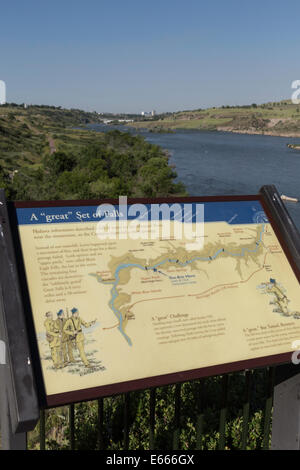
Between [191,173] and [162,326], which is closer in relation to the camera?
[162,326]

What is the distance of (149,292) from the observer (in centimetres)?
227

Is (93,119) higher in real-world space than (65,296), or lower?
higher

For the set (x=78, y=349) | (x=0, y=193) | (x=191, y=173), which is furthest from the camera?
(x=191, y=173)

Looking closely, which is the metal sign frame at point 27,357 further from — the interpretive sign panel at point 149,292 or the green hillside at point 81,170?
the green hillside at point 81,170

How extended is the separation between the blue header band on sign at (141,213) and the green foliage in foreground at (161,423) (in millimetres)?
1422

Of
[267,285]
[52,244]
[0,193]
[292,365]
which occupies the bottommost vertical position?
[292,365]

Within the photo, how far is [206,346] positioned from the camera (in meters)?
2.22

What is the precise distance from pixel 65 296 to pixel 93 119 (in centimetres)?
17461

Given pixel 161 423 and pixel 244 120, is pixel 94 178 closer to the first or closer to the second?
pixel 161 423

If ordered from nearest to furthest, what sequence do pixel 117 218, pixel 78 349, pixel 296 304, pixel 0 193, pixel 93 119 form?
pixel 78 349
pixel 0 193
pixel 117 218
pixel 296 304
pixel 93 119

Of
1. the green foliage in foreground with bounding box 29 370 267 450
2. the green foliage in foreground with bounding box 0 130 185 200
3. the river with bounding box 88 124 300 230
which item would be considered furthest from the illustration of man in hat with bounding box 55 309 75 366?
the river with bounding box 88 124 300 230

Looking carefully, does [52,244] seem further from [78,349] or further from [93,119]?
[93,119]

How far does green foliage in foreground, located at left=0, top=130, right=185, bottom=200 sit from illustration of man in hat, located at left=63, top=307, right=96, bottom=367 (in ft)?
83.6
